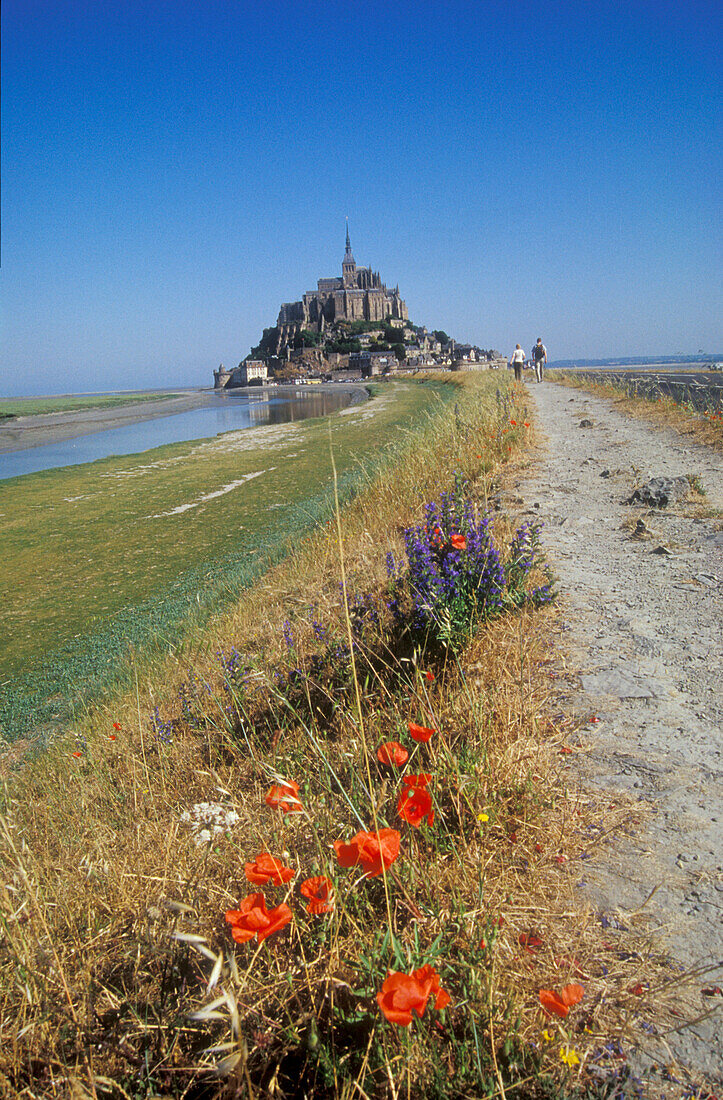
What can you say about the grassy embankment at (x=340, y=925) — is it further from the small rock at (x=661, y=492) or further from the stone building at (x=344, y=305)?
the stone building at (x=344, y=305)

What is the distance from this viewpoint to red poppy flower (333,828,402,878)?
1233 mm

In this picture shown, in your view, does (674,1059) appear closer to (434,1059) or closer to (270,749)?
(434,1059)

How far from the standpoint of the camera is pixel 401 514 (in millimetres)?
6082

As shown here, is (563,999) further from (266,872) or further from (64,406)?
(64,406)

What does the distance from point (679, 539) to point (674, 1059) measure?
3.70m

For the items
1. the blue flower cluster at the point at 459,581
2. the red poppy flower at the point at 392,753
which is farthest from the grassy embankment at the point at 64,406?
the red poppy flower at the point at 392,753

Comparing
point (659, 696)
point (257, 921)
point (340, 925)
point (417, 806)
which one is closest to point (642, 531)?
point (659, 696)

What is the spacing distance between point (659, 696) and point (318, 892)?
1634 millimetres

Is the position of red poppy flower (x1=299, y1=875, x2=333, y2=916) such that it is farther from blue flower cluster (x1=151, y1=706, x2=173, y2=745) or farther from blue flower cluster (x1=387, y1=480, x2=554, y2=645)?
blue flower cluster (x1=151, y1=706, x2=173, y2=745)

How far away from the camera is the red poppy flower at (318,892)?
51.8 inches

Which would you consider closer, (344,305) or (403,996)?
(403,996)

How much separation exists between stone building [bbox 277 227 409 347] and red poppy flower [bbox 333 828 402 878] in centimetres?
12333

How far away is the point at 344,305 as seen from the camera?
400 ft

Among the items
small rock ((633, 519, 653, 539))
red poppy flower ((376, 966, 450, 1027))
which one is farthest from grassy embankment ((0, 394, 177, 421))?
red poppy flower ((376, 966, 450, 1027))
